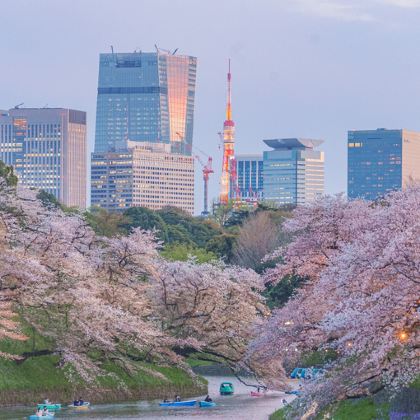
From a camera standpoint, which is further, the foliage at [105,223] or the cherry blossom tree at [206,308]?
the foliage at [105,223]

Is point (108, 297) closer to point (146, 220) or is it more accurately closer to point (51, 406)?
point (51, 406)

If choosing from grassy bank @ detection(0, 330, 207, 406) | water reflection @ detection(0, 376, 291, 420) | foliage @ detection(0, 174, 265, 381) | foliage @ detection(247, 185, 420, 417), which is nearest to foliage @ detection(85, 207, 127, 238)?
foliage @ detection(0, 174, 265, 381)

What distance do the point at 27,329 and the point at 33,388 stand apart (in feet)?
11.8

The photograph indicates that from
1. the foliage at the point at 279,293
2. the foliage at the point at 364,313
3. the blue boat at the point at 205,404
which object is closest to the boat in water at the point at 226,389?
the blue boat at the point at 205,404

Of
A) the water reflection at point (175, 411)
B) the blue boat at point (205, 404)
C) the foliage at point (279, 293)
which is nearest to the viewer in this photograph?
the water reflection at point (175, 411)

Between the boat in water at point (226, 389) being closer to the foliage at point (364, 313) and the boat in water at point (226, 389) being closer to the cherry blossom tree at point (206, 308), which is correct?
the cherry blossom tree at point (206, 308)

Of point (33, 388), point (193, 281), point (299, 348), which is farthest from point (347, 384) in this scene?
point (193, 281)

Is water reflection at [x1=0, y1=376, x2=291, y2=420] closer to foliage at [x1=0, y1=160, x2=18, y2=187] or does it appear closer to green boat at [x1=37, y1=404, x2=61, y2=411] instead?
green boat at [x1=37, y1=404, x2=61, y2=411]

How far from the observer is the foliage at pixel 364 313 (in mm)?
35656

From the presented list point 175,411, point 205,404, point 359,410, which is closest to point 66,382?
point 175,411

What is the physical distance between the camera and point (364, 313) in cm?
3603

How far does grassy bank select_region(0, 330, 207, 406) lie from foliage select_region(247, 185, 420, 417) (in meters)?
13.1

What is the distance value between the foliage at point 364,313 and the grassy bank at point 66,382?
13132 mm

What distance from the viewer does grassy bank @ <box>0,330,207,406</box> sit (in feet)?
197
